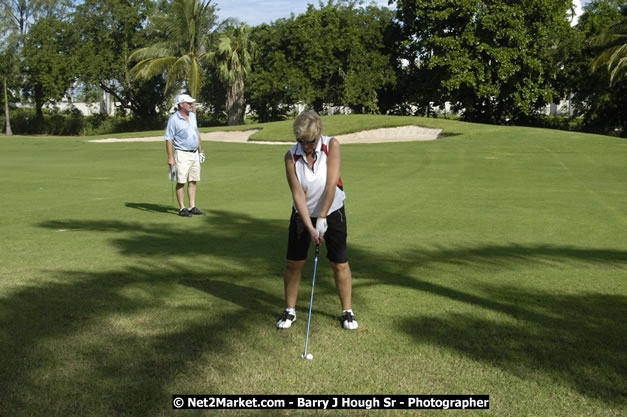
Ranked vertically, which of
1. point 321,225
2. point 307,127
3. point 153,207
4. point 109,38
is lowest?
point 153,207

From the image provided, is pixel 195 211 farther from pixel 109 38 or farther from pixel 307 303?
pixel 109 38

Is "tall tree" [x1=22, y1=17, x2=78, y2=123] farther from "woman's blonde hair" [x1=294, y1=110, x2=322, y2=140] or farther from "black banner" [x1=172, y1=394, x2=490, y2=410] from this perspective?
"black banner" [x1=172, y1=394, x2=490, y2=410]

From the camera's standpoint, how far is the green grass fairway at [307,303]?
403 cm

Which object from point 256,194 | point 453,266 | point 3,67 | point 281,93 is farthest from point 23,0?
point 453,266

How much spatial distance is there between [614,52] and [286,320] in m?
38.4

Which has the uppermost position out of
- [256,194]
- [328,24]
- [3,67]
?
[328,24]

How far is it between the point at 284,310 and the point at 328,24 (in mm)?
52909

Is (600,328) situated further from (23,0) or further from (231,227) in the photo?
(23,0)

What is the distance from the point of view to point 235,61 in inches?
2258

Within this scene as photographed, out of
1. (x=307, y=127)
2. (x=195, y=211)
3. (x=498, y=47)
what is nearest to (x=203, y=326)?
(x=307, y=127)

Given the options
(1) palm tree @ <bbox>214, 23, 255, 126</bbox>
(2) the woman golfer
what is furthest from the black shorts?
(1) palm tree @ <bbox>214, 23, 255, 126</bbox>

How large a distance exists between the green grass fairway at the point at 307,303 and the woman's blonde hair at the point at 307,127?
1.56m

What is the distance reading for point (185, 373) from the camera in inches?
165

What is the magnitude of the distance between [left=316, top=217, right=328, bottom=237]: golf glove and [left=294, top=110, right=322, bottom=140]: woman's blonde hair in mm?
647
